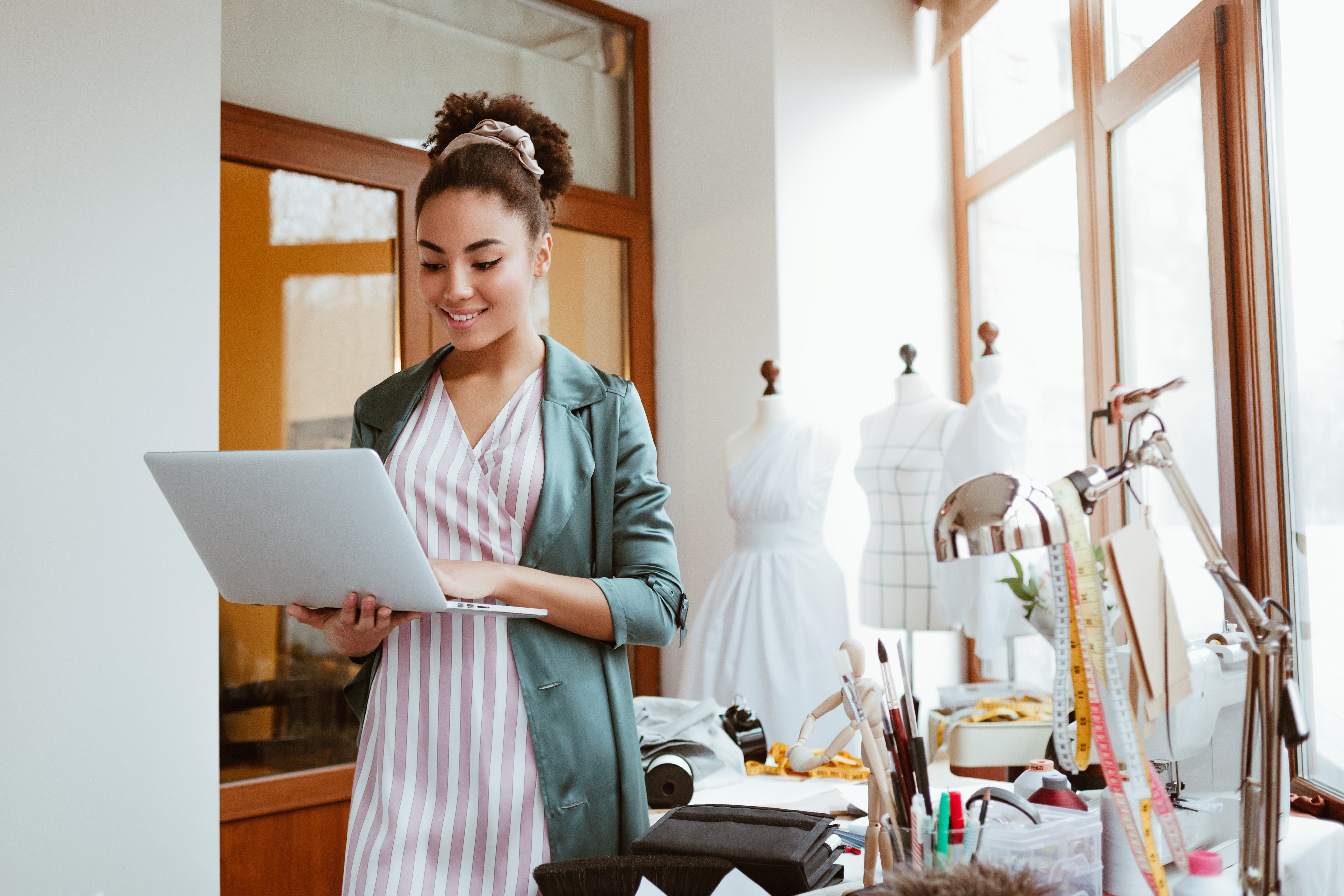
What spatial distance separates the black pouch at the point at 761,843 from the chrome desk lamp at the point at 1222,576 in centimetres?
28

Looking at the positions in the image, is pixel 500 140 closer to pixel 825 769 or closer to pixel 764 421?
pixel 825 769

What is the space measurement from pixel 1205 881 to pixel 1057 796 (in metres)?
0.18

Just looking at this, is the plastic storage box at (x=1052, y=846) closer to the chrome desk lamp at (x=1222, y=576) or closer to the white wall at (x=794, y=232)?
the chrome desk lamp at (x=1222, y=576)

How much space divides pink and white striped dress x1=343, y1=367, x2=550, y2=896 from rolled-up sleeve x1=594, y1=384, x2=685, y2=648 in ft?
0.35

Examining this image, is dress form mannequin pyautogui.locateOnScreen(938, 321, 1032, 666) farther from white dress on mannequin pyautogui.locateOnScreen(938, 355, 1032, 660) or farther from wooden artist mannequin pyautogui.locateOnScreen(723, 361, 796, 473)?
wooden artist mannequin pyautogui.locateOnScreen(723, 361, 796, 473)

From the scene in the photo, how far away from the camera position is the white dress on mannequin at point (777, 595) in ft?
9.26

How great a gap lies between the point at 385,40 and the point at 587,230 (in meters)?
0.90

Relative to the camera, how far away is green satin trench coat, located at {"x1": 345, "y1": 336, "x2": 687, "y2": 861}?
111 cm

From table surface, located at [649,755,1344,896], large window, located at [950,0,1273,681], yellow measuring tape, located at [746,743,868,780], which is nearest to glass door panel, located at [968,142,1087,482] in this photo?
large window, located at [950,0,1273,681]

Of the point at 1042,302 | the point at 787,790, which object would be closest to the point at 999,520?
the point at 787,790

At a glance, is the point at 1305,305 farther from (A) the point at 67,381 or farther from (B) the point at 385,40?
(B) the point at 385,40

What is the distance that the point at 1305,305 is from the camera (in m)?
1.75

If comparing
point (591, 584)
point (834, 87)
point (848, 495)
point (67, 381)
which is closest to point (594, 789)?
point (591, 584)

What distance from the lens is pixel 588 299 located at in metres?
3.58
